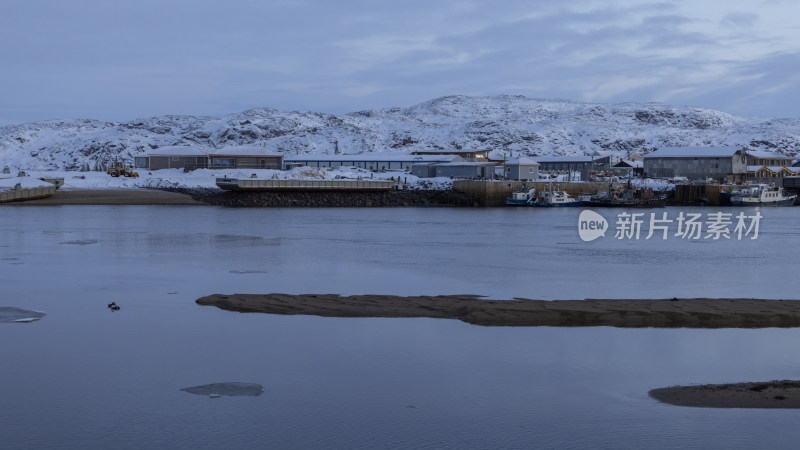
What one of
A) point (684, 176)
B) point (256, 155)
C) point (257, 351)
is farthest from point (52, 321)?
point (684, 176)

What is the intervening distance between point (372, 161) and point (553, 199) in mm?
33149

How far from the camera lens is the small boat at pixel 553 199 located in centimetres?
8550

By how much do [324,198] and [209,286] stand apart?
60244 mm

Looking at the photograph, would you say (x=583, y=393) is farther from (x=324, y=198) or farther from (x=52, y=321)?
(x=324, y=198)

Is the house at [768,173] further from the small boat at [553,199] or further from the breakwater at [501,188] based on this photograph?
the small boat at [553,199]

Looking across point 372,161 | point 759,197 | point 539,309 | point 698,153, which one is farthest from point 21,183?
point 698,153

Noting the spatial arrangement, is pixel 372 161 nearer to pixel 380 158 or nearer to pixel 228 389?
pixel 380 158

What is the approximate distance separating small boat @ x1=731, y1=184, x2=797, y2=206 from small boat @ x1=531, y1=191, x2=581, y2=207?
66.1 ft

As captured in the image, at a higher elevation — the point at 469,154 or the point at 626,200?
the point at 469,154

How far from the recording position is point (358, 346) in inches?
545

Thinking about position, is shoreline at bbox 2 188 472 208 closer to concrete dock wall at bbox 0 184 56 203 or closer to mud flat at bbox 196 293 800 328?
concrete dock wall at bbox 0 184 56 203

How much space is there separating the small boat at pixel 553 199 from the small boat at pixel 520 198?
1.98ft

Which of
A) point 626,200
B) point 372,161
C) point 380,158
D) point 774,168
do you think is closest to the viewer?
point 626,200

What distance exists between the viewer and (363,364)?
12.7m
